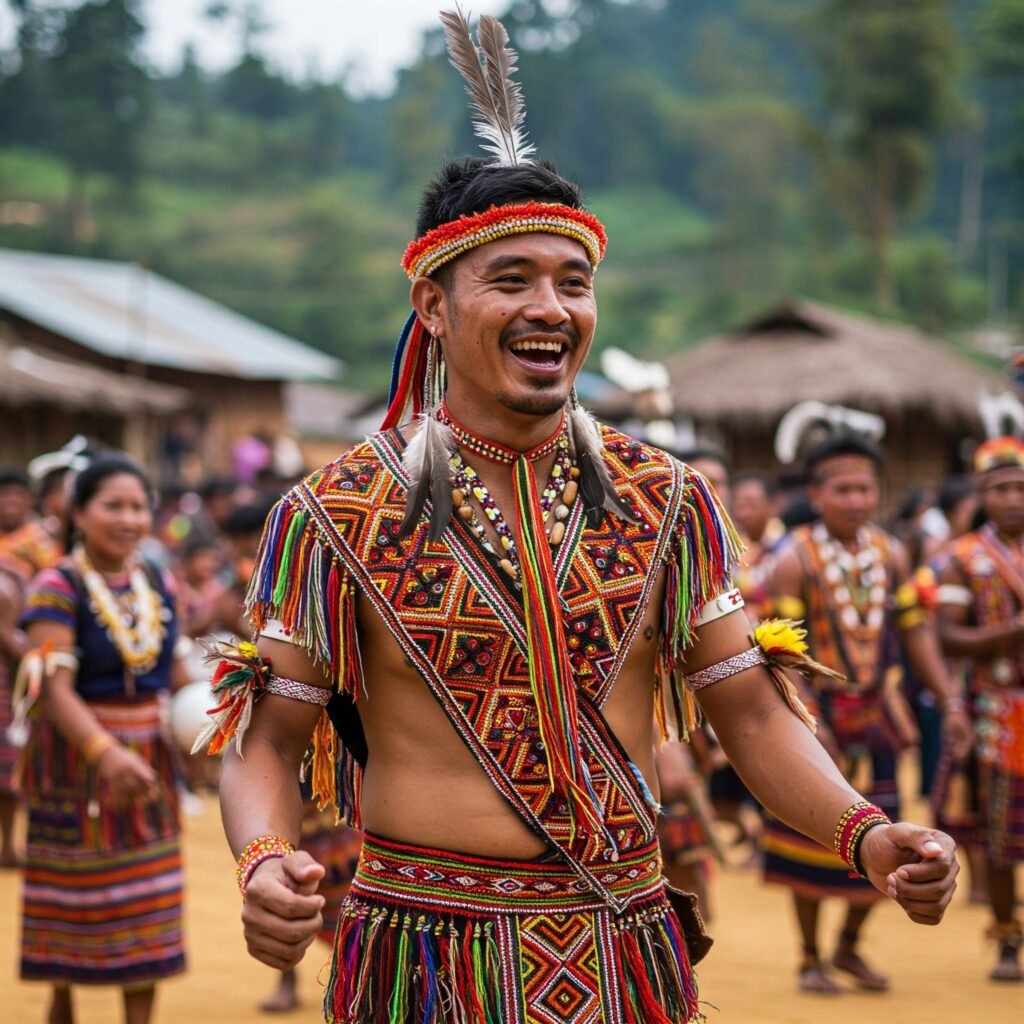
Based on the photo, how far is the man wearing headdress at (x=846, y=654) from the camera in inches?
305

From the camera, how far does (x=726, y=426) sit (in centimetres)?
2775

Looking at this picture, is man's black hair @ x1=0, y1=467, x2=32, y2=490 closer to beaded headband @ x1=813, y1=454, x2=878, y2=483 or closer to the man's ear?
beaded headband @ x1=813, y1=454, x2=878, y2=483

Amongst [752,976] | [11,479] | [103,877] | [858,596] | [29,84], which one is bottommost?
[752,976]

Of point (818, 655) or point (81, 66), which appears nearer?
point (818, 655)

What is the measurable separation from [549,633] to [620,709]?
→ 245mm

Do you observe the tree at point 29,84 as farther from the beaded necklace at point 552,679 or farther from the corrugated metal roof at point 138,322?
the beaded necklace at point 552,679

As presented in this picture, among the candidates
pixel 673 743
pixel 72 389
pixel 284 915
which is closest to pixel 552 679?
pixel 284 915

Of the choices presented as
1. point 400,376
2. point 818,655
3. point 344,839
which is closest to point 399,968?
point 400,376

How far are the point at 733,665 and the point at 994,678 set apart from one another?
499 cm

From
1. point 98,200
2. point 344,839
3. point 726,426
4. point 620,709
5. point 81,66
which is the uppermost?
point 81,66

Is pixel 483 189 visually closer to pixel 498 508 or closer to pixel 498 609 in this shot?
pixel 498 508

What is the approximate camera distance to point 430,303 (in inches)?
138

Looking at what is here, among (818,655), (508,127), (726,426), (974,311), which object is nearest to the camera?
(508,127)

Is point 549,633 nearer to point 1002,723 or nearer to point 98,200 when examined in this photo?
point 1002,723
